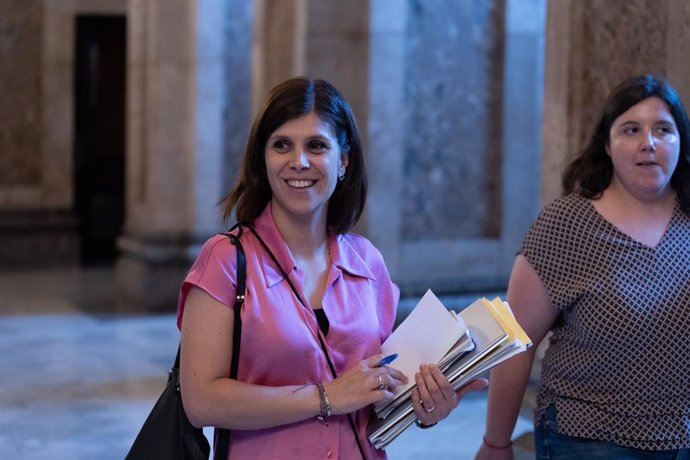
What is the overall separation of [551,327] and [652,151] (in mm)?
575

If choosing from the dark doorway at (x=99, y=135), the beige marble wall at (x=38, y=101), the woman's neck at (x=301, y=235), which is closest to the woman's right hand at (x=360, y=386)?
the woman's neck at (x=301, y=235)

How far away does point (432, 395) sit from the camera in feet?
8.73

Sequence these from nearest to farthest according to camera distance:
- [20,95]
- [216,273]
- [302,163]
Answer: [216,273] < [302,163] < [20,95]

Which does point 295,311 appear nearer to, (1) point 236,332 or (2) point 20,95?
(1) point 236,332

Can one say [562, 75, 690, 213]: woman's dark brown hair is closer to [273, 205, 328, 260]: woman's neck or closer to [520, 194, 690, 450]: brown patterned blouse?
[520, 194, 690, 450]: brown patterned blouse

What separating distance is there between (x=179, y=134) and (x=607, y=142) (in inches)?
311

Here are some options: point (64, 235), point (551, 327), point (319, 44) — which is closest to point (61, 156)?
point (64, 235)

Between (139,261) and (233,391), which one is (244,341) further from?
(139,261)

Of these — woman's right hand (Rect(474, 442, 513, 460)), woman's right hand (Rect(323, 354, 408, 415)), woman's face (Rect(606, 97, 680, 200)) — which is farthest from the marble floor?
woman's right hand (Rect(323, 354, 408, 415))

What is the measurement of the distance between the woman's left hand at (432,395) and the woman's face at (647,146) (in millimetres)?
933

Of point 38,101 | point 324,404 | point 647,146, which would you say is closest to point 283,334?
point 324,404

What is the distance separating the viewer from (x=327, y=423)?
267 centimetres

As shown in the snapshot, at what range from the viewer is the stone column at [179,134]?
10.7 metres

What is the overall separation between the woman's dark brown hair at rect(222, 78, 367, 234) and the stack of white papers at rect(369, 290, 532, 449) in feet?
1.14
